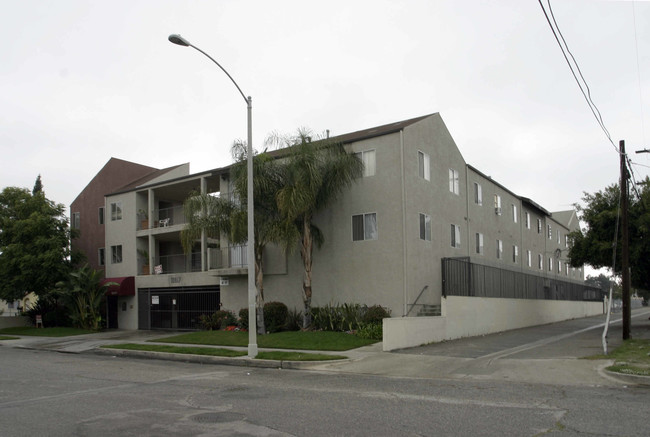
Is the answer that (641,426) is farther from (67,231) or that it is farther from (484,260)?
(67,231)

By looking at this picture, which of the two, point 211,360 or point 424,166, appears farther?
point 424,166

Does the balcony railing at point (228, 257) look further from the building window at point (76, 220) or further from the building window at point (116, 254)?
the building window at point (76, 220)

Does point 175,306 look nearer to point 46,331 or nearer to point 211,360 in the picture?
point 46,331

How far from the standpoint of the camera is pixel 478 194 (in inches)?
1220

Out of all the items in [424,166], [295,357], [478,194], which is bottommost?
[295,357]

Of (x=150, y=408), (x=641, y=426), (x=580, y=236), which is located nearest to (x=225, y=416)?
(x=150, y=408)

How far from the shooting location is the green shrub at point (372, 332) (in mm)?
20219

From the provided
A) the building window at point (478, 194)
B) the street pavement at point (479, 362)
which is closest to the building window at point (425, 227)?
the street pavement at point (479, 362)

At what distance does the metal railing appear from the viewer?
24.1 m

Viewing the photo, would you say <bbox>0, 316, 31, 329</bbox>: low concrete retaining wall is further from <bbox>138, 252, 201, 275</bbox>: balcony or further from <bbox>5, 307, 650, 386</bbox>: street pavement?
<bbox>5, 307, 650, 386</bbox>: street pavement

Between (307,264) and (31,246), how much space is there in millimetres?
19384

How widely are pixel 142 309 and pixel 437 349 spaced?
767 inches

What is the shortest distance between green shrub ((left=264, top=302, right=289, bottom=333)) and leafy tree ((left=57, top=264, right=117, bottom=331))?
1222 centimetres

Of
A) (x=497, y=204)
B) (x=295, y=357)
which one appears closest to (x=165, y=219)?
(x=295, y=357)
